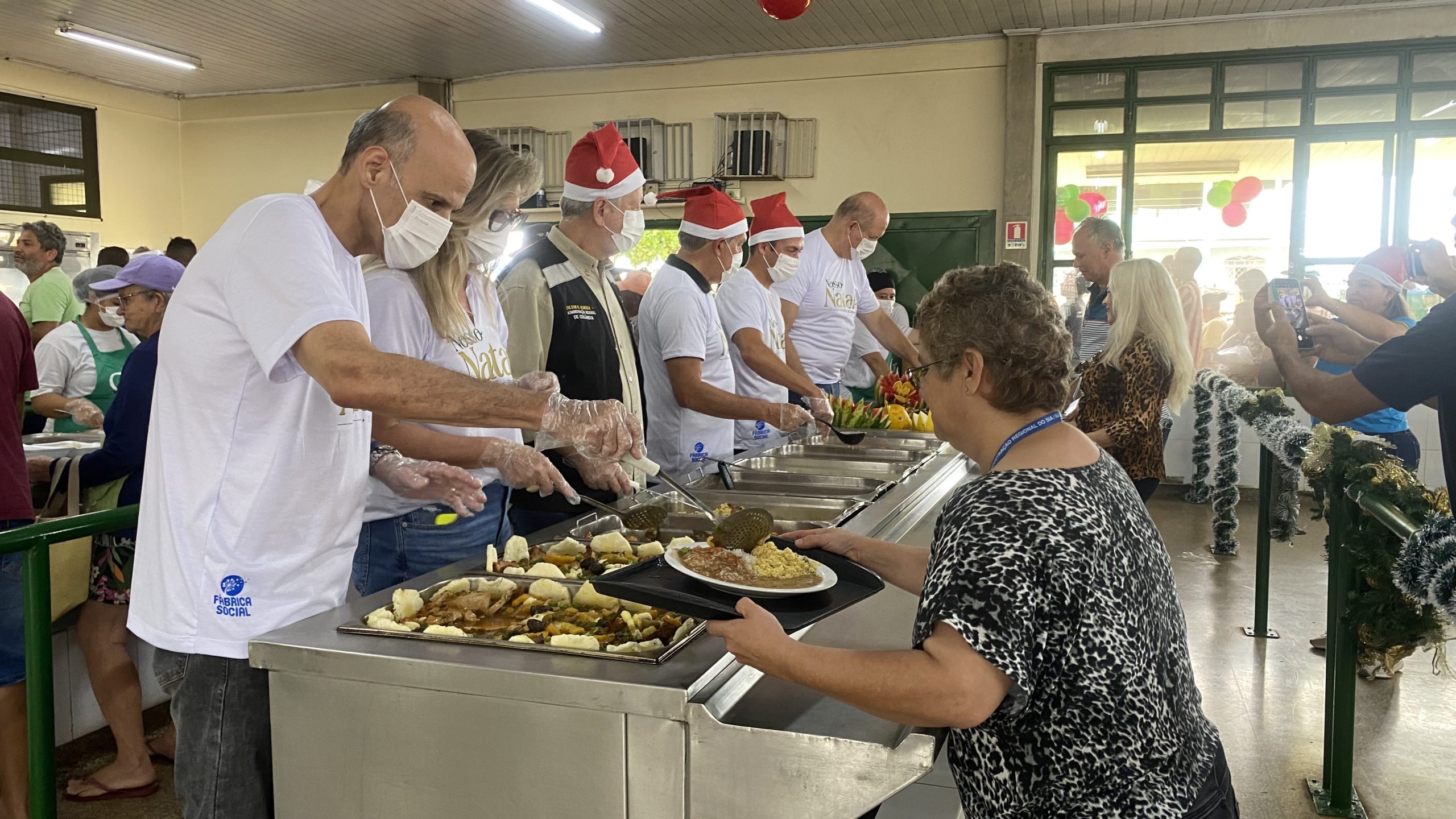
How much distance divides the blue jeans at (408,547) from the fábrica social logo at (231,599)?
20.5 inches

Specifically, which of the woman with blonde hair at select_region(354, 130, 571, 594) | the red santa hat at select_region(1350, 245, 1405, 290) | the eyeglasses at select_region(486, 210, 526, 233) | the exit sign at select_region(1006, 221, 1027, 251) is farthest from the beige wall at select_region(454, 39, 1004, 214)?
the woman with blonde hair at select_region(354, 130, 571, 594)

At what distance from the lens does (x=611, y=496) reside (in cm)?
263

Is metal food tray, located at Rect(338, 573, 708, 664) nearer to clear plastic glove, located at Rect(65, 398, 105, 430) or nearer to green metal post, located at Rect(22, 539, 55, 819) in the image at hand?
green metal post, located at Rect(22, 539, 55, 819)

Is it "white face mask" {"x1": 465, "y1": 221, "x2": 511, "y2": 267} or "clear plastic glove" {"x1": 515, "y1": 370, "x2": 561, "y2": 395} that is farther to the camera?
"white face mask" {"x1": 465, "y1": 221, "x2": 511, "y2": 267}

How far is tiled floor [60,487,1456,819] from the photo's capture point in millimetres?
2945

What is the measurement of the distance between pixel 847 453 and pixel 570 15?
604cm

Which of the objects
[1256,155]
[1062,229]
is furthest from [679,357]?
[1256,155]

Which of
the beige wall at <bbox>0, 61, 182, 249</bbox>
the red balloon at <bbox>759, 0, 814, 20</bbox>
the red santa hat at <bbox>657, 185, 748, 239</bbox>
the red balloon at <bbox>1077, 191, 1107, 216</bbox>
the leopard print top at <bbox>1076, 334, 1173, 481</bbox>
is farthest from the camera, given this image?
the beige wall at <bbox>0, 61, 182, 249</bbox>

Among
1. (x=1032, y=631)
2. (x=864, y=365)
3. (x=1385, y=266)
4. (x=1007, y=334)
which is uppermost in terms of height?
(x=1385, y=266)

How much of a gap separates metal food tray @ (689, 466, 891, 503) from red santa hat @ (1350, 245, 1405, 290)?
3656 mm

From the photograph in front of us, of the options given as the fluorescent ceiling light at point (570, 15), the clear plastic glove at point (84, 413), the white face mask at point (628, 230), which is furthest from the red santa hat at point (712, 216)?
the fluorescent ceiling light at point (570, 15)

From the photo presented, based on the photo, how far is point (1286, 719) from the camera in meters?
3.61

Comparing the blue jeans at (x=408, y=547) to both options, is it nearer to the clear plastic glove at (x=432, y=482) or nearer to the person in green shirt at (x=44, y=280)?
the clear plastic glove at (x=432, y=482)

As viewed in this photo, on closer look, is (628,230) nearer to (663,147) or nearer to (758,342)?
(758,342)
